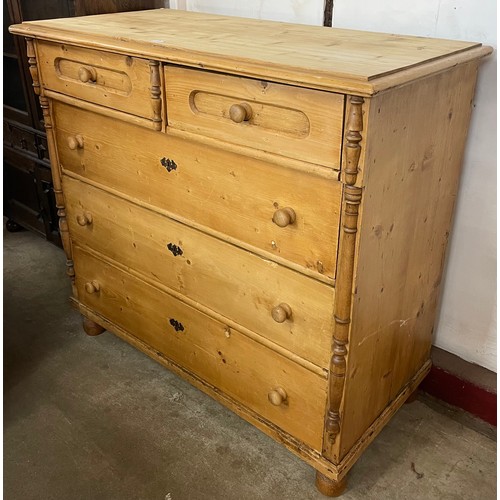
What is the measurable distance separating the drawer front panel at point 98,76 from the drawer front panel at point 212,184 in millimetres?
74

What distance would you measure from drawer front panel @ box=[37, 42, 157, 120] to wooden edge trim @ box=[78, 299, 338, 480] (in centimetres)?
84

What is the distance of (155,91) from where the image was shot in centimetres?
144

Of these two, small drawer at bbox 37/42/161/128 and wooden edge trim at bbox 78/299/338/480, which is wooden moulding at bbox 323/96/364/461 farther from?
small drawer at bbox 37/42/161/128

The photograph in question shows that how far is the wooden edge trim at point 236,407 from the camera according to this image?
1.55 meters

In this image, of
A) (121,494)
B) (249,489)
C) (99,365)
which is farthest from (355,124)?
(99,365)

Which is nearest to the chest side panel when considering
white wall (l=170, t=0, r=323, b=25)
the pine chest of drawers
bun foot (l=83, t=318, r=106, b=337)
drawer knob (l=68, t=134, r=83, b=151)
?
the pine chest of drawers

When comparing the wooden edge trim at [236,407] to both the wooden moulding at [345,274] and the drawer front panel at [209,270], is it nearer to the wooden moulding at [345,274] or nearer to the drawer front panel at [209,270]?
the wooden moulding at [345,274]

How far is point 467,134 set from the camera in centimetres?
159

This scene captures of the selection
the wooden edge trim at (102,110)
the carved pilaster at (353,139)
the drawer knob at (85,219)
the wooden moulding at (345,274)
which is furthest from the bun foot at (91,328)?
the carved pilaster at (353,139)

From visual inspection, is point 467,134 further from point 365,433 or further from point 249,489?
point 249,489

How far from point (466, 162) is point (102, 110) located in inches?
42.1

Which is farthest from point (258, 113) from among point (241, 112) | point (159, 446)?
point (159, 446)

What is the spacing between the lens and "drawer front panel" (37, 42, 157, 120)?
1.49 m

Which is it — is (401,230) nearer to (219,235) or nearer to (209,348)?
(219,235)
